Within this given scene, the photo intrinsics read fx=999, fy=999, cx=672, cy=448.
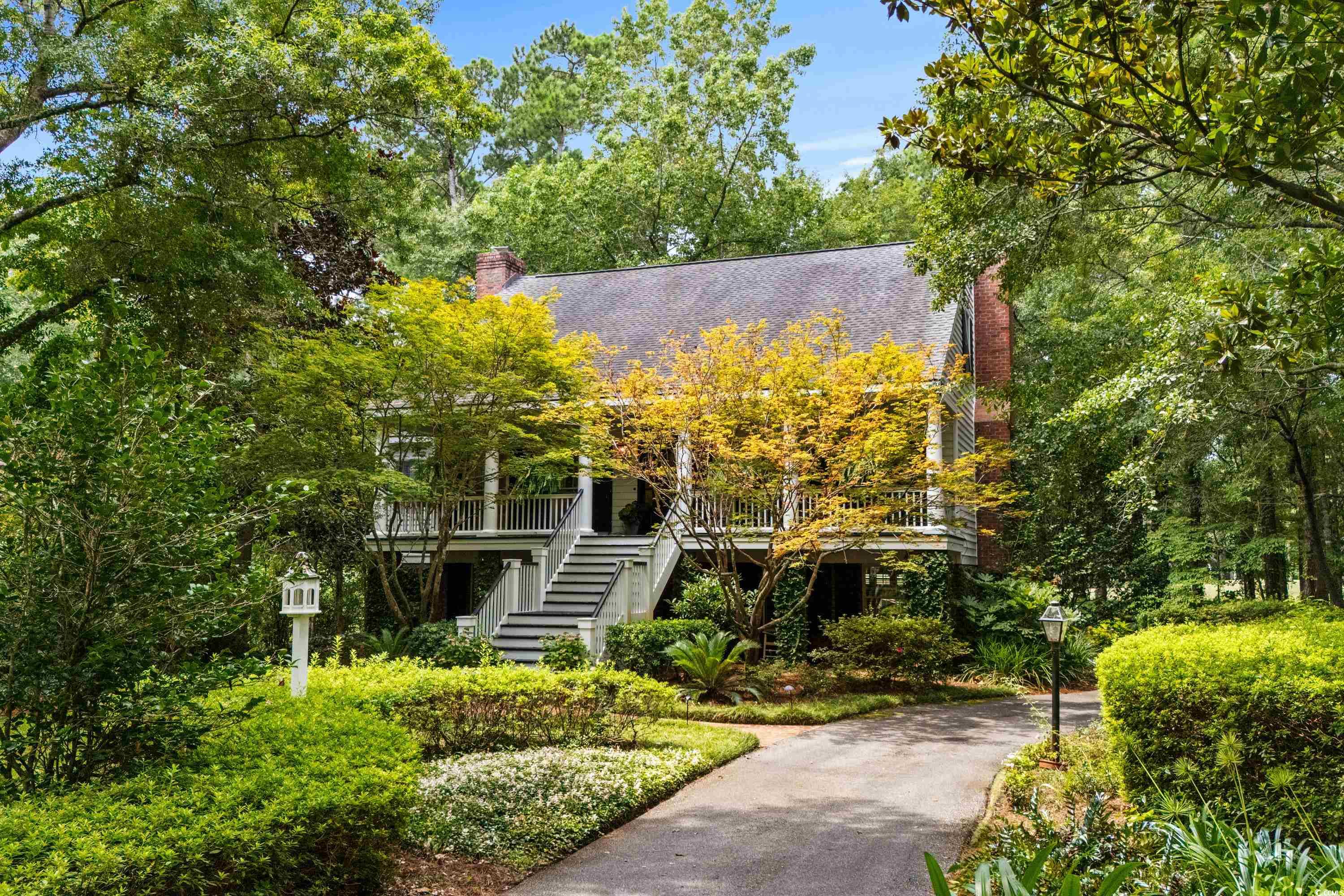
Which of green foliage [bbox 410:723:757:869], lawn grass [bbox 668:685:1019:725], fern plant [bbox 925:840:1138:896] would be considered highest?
fern plant [bbox 925:840:1138:896]

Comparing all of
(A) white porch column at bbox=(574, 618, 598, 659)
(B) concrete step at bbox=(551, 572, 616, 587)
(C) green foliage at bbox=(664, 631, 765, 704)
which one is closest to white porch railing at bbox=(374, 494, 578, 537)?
(B) concrete step at bbox=(551, 572, 616, 587)

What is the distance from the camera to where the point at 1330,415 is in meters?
15.9

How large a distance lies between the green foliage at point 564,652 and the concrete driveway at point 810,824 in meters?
3.84

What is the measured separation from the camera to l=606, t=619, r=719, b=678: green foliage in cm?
1437

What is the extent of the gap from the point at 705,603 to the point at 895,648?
10.4 feet

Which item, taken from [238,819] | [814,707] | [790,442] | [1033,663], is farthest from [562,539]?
[238,819]

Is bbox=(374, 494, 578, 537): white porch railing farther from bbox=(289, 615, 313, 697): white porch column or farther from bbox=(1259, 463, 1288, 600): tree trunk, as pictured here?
bbox=(1259, 463, 1288, 600): tree trunk

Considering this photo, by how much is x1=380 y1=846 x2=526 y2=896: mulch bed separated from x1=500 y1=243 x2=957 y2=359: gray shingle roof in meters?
13.1

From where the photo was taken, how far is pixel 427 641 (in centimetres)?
1510

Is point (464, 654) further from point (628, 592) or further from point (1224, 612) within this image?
point (1224, 612)

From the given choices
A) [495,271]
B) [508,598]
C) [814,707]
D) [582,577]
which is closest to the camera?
[814,707]

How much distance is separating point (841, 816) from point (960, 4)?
575cm

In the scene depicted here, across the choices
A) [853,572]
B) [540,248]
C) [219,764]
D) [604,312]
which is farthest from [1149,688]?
[540,248]

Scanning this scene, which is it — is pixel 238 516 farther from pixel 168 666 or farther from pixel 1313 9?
pixel 1313 9
